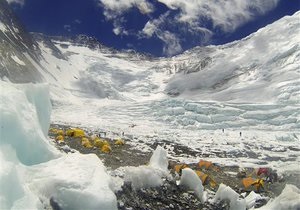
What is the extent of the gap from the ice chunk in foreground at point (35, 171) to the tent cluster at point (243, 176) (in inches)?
439

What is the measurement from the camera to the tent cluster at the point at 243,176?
80.8 feet

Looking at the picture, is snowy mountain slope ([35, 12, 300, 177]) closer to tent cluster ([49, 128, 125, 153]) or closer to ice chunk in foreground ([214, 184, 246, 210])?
tent cluster ([49, 128, 125, 153])

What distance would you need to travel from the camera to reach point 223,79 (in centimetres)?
14400

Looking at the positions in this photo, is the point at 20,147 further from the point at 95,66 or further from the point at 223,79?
the point at 95,66

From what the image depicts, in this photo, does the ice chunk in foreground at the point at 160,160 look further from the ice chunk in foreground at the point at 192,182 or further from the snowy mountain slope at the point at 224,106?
the snowy mountain slope at the point at 224,106

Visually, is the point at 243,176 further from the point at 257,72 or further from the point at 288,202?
the point at 257,72

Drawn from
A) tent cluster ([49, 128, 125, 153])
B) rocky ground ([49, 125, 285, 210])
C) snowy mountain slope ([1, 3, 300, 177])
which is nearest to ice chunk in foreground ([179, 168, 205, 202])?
rocky ground ([49, 125, 285, 210])

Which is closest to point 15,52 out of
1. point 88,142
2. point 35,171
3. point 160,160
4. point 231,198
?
point 88,142

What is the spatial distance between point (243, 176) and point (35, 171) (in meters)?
19.2

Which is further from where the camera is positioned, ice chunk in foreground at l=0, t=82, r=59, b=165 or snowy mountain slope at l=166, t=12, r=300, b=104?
snowy mountain slope at l=166, t=12, r=300, b=104

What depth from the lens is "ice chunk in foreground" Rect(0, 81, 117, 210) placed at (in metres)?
10.5

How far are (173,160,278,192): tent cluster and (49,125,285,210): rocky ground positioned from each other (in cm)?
8

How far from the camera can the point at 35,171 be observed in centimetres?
1215

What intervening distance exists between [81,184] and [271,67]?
343 ft
